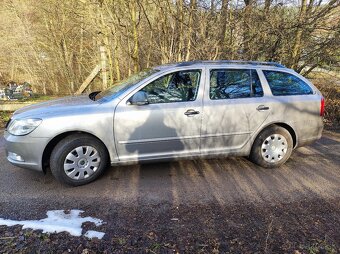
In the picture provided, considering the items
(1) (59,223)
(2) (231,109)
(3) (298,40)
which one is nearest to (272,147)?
(2) (231,109)

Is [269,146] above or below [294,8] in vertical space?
below

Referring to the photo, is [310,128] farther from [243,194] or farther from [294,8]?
[294,8]

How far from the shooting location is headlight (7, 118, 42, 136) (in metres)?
3.37

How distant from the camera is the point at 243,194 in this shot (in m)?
3.45

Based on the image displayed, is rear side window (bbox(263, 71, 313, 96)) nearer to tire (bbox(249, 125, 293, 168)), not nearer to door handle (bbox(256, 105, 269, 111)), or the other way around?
door handle (bbox(256, 105, 269, 111))

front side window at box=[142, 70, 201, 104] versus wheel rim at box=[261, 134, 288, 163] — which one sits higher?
front side window at box=[142, 70, 201, 104]

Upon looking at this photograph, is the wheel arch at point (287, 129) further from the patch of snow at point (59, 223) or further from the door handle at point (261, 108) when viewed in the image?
the patch of snow at point (59, 223)

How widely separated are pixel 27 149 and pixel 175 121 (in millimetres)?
2008

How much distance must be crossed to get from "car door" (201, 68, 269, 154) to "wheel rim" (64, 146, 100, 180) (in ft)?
5.24

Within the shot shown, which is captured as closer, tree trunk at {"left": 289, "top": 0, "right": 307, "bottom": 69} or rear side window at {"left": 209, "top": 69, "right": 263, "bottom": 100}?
rear side window at {"left": 209, "top": 69, "right": 263, "bottom": 100}

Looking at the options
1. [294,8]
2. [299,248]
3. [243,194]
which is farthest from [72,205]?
[294,8]

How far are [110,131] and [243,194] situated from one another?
199cm

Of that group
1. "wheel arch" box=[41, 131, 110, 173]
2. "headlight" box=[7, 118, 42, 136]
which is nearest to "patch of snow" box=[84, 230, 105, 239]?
"wheel arch" box=[41, 131, 110, 173]

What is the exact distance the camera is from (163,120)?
3.66 m
